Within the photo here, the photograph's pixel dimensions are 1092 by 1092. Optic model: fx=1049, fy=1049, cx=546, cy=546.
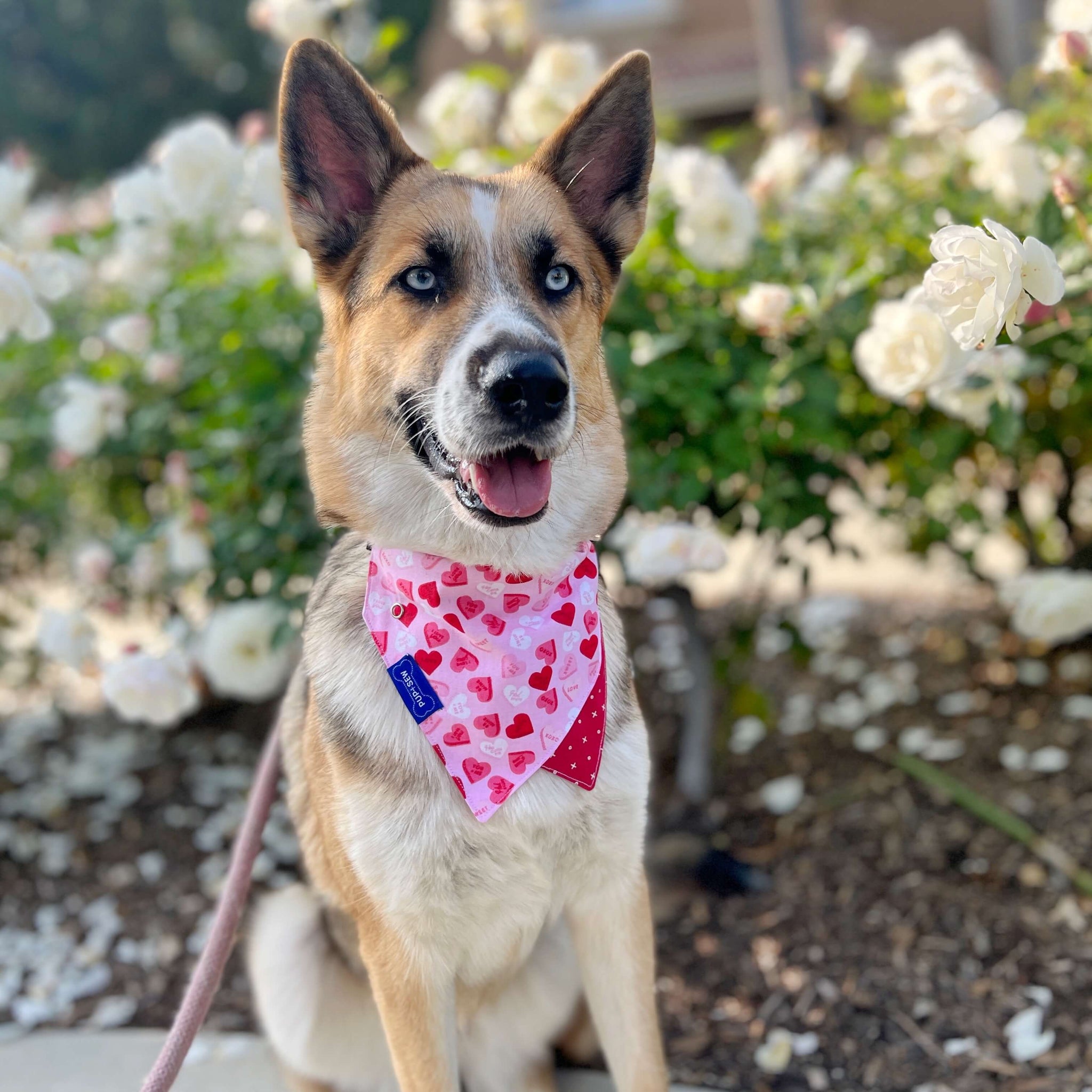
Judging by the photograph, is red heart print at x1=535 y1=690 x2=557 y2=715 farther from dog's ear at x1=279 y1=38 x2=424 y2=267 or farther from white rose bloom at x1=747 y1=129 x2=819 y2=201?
white rose bloom at x1=747 y1=129 x2=819 y2=201

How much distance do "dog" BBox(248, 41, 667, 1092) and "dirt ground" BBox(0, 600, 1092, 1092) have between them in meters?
0.76

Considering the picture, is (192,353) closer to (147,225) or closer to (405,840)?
(147,225)

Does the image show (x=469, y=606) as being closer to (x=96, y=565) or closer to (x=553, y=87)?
(x=96, y=565)

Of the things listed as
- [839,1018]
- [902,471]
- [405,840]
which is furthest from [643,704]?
[405,840]

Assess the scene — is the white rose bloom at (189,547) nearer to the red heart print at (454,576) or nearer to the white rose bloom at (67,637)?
the white rose bloom at (67,637)

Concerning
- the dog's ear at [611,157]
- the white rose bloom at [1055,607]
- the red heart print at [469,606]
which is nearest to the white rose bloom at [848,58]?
the white rose bloom at [1055,607]

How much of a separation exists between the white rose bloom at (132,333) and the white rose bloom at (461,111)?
1203mm

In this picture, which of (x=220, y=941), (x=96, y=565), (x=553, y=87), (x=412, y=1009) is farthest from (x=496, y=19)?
(x=412, y=1009)

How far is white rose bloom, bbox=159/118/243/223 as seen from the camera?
117 inches

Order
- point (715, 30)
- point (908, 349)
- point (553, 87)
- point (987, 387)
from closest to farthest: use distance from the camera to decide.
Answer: point (908, 349) < point (987, 387) < point (553, 87) < point (715, 30)

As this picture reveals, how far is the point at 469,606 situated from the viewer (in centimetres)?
193

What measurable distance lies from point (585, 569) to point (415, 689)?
1.32 ft

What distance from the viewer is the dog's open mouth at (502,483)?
179 cm

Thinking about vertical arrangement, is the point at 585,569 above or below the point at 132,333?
below
